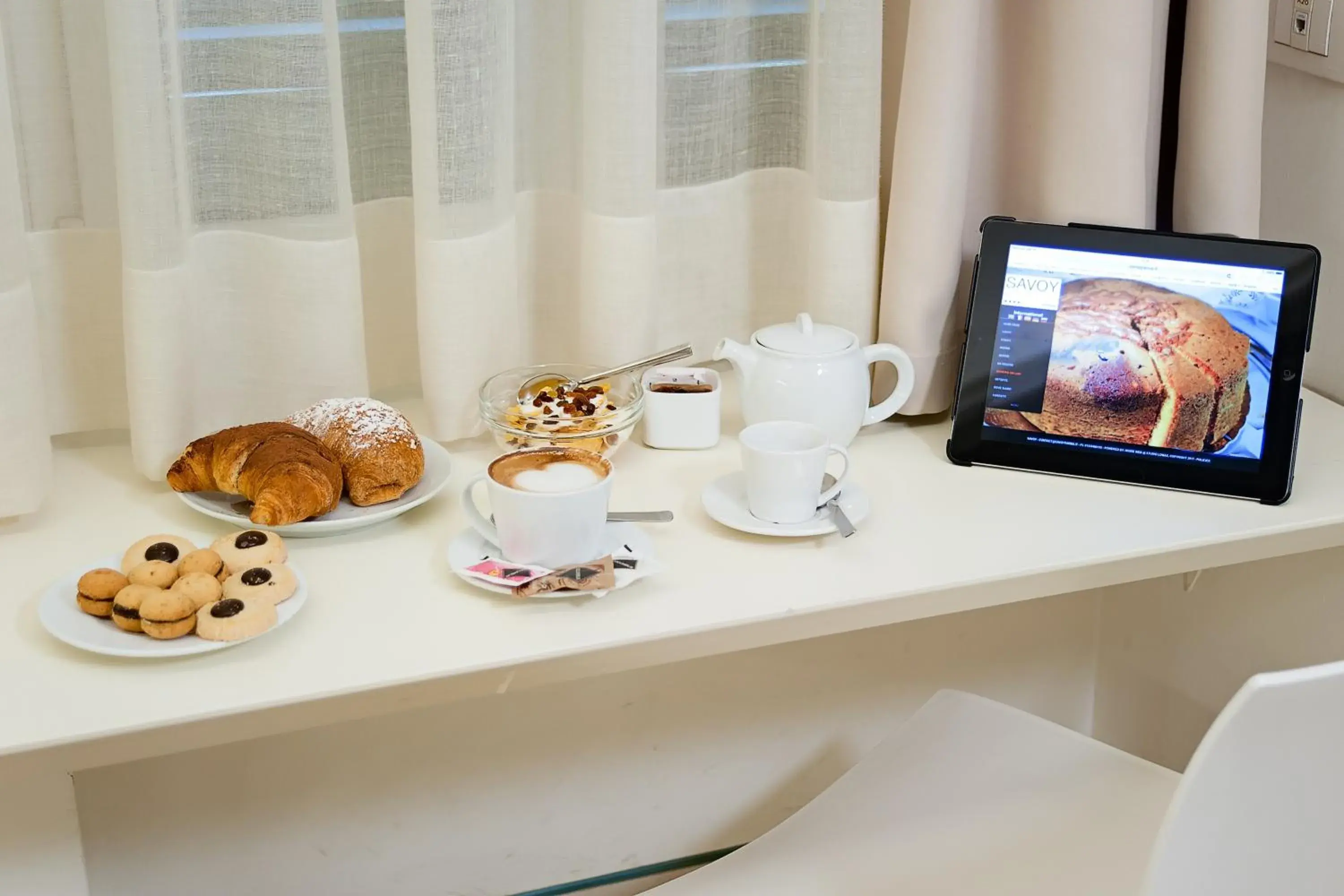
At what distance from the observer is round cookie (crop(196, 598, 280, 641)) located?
2.87 ft

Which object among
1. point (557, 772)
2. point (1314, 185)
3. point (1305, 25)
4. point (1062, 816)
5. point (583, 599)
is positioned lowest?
point (557, 772)

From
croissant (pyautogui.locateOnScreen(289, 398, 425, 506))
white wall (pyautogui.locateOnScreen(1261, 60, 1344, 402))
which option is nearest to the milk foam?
croissant (pyautogui.locateOnScreen(289, 398, 425, 506))

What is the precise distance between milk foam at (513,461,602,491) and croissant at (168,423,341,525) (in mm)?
155

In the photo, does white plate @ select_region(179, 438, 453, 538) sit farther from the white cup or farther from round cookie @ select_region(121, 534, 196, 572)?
the white cup

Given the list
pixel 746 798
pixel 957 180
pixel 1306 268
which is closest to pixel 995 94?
pixel 957 180

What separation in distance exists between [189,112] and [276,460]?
11.7 inches

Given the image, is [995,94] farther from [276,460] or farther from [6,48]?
[6,48]

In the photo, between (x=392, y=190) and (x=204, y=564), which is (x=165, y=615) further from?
(x=392, y=190)

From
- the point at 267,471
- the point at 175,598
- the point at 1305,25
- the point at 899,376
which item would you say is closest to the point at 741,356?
the point at 899,376

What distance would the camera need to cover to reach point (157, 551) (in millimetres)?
927

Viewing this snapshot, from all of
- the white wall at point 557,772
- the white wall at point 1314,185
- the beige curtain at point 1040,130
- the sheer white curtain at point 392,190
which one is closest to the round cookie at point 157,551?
the sheer white curtain at point 392,190

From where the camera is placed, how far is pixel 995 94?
1.25m

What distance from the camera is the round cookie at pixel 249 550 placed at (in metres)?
0.94

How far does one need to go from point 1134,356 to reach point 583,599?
538mm
